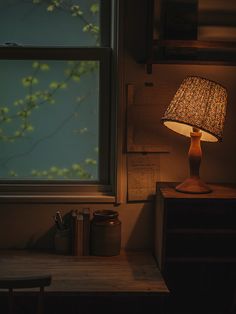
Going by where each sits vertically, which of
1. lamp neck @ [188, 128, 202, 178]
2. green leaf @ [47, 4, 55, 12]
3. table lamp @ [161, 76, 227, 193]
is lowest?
lamp neck @ [188, 128, 202, 178]

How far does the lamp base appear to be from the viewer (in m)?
2.34

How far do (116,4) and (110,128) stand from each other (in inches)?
25.1

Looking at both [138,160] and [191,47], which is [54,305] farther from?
[191,47]

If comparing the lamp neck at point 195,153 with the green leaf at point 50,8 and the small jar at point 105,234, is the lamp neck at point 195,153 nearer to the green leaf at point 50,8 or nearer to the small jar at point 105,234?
the small jar at point 105,234

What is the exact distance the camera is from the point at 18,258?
8.11 ft

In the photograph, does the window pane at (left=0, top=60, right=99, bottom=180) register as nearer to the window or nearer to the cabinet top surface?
the window

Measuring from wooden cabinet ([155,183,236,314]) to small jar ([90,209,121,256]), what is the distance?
0.20 m

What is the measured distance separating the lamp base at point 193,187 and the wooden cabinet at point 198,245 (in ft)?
0.11

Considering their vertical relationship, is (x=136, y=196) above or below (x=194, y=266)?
above

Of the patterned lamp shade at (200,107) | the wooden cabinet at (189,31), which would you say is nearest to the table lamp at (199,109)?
the patterned lamp shade at (200,107)

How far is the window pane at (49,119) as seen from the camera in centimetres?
266

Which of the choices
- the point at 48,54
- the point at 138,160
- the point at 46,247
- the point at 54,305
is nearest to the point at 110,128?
the point at 138,160

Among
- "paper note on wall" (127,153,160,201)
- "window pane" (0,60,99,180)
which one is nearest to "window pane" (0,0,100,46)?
"window pane" (0,60,99,180)

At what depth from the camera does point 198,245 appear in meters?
2.44
